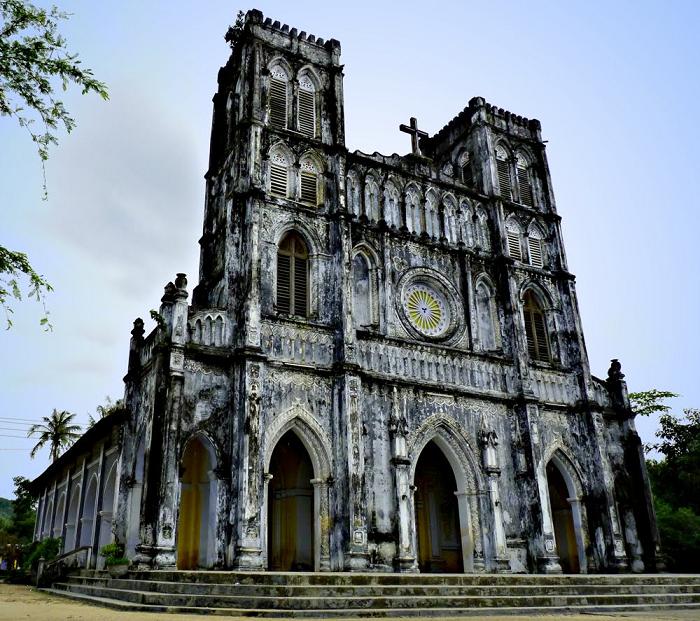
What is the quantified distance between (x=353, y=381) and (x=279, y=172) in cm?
657

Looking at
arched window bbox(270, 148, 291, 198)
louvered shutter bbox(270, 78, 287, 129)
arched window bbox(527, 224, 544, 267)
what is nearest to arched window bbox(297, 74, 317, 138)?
louvered shutter bbox(270, 78, 287, 129)

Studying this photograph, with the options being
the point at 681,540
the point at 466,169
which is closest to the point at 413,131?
the point at 466,169

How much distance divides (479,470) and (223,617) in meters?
11.1

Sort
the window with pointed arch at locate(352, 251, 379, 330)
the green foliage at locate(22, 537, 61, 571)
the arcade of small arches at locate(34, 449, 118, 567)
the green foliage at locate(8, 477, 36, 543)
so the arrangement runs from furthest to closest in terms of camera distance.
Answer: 1. the green foliage at locate(8, 477, 36, 543)
2. the green foliage at locate(22, 537, 61, 571)
3. the arcade of small arches at locate(34, 449, 118, 567)
4. the window with pointed arch at locate(352, 251, 379, 330)

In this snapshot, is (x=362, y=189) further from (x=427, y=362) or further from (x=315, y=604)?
(x=315, y=604)

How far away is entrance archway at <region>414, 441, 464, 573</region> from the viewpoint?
20169mm

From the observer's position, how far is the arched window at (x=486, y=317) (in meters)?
21.6

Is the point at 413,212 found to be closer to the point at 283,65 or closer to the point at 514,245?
the point at 514,245

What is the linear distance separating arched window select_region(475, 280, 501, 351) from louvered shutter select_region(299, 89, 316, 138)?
23.8 ft

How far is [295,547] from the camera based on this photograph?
62.1ft

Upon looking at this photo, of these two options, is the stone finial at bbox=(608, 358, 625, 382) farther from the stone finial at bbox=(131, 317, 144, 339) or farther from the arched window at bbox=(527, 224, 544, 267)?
the stone finial at bbox=(131, 317, 144, 339)

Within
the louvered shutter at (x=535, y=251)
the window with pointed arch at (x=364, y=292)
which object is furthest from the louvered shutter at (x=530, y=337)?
the window with pointed arch at (x=364, y=292)

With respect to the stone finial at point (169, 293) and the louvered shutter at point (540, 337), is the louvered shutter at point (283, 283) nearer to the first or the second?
the stone finial at point (169, 293)

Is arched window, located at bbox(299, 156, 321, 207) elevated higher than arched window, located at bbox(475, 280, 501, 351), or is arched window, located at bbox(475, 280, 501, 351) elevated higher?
arched window, located at bbox(299, 156, 321, 207)
